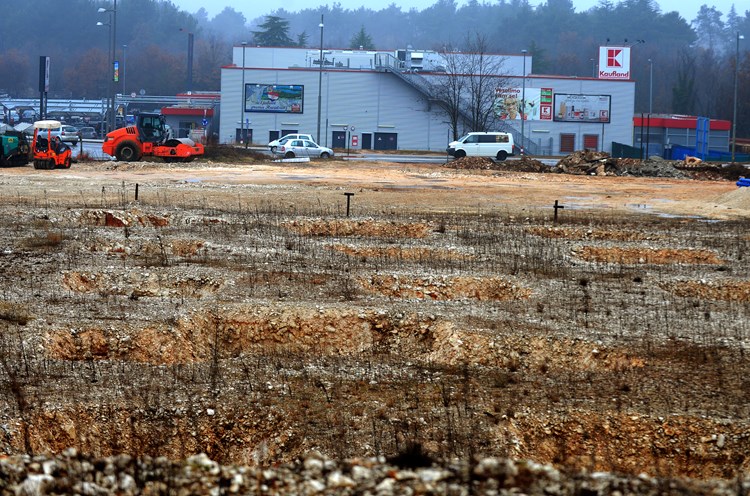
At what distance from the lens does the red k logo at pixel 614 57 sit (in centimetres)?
8175

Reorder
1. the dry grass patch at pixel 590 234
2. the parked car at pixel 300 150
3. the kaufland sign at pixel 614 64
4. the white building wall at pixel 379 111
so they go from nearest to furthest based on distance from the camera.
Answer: the dry grass patch at pixel 590 234
the parked car at pixel 300 150
the white building wall at pixel 379 111
the kaufland sign at pixel 614 64

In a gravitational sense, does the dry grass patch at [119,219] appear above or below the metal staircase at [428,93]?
below

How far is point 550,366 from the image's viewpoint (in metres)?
14.3

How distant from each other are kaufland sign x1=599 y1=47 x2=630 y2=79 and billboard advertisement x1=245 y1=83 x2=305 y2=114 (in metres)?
22.5

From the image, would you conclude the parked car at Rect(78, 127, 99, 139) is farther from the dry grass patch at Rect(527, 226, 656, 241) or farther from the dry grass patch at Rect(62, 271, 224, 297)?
the dry grass patch at Rect(62, 271, 224, 297)

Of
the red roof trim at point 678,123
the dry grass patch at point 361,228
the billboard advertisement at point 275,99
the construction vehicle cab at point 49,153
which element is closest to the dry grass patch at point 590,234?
the dry grass patch at point 361,228

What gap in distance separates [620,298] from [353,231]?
30.8ft

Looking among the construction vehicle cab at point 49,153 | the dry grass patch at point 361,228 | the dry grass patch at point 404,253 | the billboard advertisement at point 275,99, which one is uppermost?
the billboard advertisement at point 275,99

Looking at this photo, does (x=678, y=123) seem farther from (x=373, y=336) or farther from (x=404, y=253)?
(x=373, y=336)

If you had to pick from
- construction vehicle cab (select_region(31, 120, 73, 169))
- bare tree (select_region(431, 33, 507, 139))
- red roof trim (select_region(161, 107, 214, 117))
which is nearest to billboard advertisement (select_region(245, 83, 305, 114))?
bare tree (select_region(431, 33, 507, 139))

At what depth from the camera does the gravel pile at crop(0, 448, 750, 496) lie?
8.05m

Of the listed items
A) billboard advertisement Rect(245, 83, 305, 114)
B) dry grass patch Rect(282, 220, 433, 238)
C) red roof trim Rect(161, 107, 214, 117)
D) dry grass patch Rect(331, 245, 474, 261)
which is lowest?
dry grass patch Rect(331, 245, 474, 261)

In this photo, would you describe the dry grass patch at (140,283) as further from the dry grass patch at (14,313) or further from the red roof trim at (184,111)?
the red roof trim at (184,111)

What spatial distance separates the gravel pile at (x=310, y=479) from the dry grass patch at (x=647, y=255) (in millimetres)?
14626
